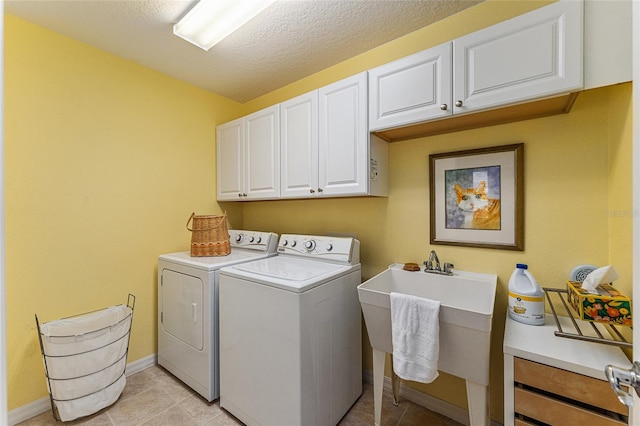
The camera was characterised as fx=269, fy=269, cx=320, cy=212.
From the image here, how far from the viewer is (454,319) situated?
124 cm

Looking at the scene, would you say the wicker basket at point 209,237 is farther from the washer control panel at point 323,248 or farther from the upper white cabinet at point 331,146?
the upper white cabinet at point 331,146

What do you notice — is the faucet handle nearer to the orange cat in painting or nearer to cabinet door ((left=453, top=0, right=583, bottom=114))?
the orange cat in painting

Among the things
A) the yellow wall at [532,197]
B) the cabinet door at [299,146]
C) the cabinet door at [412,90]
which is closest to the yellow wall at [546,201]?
the yellow wall at [532,197]

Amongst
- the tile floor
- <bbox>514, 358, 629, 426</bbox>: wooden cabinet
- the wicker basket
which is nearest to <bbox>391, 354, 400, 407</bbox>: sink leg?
the tile floor

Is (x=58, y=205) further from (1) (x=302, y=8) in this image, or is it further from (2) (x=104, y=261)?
(1) (x=302, y=8)

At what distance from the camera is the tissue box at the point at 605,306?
3.36 ft

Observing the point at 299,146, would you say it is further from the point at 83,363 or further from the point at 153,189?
the point at 83,363

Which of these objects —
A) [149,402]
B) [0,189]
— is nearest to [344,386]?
[149,402]

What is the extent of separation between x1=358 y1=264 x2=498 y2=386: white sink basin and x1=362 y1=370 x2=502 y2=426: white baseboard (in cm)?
65

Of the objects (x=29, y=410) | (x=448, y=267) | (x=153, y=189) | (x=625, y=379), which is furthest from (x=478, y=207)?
(x=29, y=410)

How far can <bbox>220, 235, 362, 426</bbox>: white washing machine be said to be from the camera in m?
1.45

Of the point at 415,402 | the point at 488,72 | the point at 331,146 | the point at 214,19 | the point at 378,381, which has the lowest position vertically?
the point at 415,402

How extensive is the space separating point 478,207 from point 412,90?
82 cm

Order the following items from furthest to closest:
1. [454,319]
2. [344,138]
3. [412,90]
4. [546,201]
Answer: [344,138]
[412,90]
[546,201]
[454,319]
